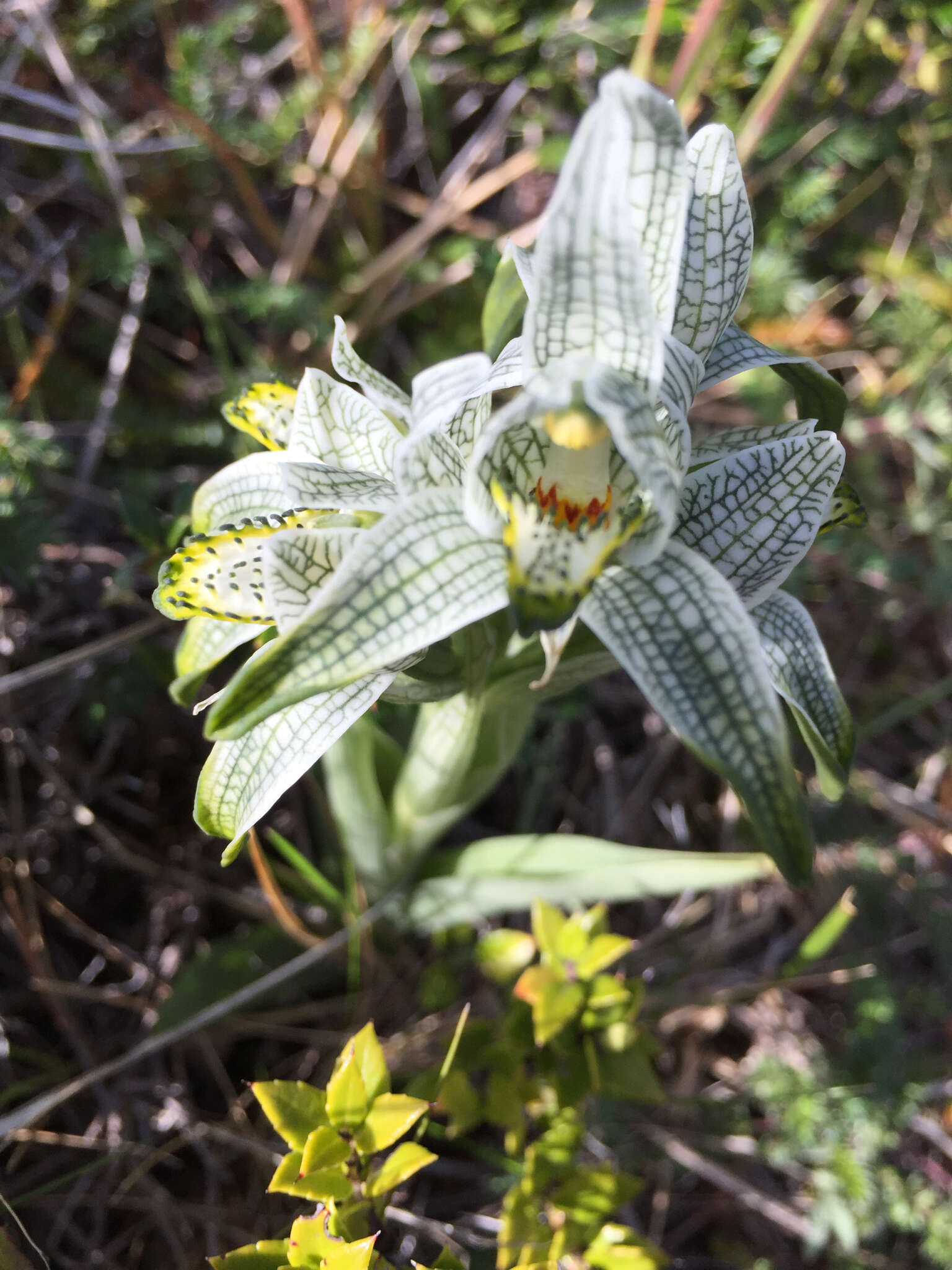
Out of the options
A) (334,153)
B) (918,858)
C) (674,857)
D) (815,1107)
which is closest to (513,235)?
(334,153)

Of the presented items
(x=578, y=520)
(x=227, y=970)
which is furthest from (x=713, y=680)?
(x=227, y=970)

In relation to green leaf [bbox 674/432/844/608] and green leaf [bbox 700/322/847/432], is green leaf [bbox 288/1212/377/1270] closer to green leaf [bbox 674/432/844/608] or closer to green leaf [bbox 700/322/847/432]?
green leaf [bbox 674/432/844/608]

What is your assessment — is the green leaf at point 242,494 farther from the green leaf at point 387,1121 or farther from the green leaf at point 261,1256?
the green leaf at point 261,1256

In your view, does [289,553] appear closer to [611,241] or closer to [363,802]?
[611,241]

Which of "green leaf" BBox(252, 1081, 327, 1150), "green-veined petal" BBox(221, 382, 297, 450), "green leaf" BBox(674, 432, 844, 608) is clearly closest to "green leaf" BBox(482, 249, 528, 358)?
"green-veined petal" BBox(221, 382, 297, 450)

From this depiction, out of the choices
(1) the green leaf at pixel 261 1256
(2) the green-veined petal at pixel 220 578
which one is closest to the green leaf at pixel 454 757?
(2) the green-veined petal at pixel 220 578
